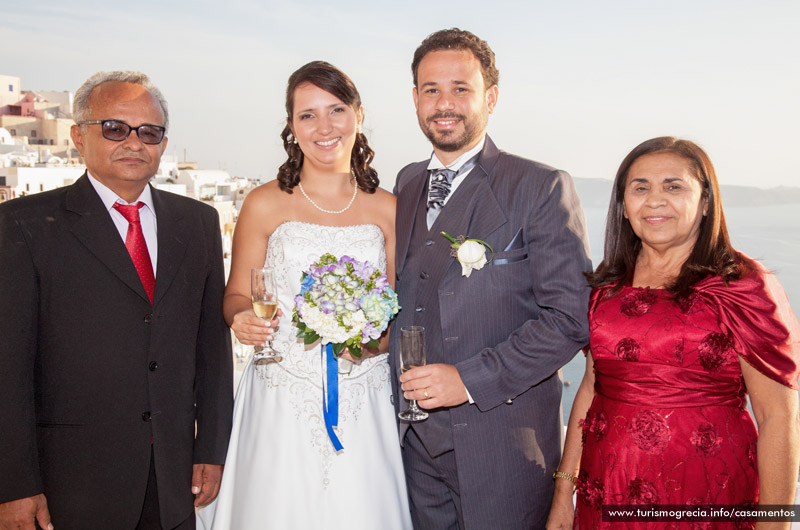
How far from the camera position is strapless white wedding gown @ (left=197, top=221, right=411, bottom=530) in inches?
124

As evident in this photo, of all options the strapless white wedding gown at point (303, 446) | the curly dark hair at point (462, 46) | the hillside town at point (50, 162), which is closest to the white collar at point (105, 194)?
the strapless white wedding gown at point (303, 446)

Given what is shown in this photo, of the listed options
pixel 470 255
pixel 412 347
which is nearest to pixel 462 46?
pixel 470 255

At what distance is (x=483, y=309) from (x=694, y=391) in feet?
3.30

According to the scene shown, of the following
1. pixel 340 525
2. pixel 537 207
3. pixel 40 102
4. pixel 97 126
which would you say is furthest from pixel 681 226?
pixel 40 102

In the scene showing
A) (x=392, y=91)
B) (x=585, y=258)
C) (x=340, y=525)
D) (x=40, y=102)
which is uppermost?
(x=40, y=102)

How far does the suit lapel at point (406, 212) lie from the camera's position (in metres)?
3.26

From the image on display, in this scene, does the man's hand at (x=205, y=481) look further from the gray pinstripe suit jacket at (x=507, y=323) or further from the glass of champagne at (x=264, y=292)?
the gray pinstripe suit jacket at (x=507, y=323)

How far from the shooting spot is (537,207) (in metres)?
2.88

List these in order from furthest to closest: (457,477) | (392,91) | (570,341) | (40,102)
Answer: (40,102), (392,91), (457,477), (570,341)

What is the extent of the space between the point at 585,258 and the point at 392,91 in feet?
7.57

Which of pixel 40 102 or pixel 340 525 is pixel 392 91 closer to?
pixel 340 525

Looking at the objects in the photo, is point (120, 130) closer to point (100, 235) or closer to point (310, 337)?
point (100, 235)

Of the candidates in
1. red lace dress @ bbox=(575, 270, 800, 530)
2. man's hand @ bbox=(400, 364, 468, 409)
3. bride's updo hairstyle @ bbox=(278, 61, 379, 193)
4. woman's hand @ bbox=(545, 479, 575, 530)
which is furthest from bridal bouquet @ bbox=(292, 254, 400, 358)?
woman's hand @ bbox=(545, 479, 575, 530)

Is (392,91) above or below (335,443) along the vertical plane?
above
